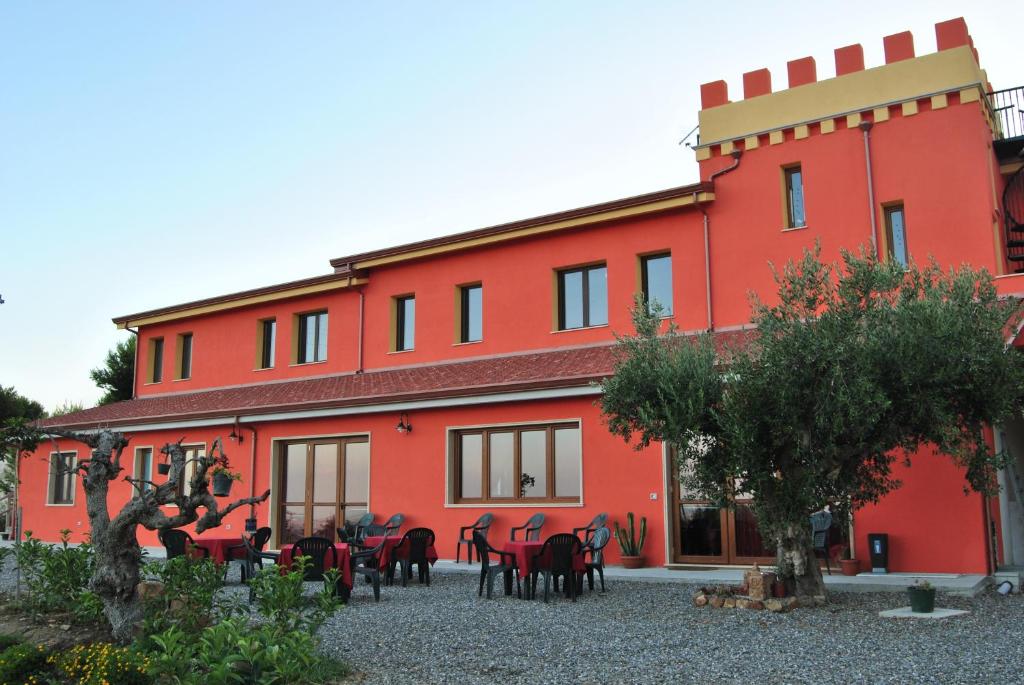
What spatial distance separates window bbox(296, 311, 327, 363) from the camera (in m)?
20.5

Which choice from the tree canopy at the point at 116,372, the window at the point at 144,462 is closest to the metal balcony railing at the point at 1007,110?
the window at the point at 144,462

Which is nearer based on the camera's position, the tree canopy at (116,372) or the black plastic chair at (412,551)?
the black plastic chair at (412,551)

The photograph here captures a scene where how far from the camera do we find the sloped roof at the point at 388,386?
47.1ft

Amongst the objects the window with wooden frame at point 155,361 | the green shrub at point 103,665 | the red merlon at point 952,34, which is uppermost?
the red merlon at point 952,34

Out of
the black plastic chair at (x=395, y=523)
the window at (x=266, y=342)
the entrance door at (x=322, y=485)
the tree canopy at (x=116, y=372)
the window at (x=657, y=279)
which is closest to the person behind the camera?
the black plastic chair at (x=395, y=523)

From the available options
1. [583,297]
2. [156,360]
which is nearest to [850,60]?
[583,297]

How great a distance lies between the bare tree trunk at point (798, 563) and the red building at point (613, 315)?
7.24ft

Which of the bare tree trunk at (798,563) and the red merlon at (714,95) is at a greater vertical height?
the red merlon at (714,95)

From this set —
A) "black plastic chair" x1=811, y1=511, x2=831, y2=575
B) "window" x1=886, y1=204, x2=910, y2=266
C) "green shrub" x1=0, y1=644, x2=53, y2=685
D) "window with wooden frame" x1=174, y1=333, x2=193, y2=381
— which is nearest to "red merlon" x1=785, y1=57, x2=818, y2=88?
"window" x1=886, y1=204, x2=910, y2=266

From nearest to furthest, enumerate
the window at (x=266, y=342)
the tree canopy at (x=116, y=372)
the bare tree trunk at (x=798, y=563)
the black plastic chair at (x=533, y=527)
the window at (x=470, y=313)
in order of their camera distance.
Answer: the bare tree trunk at (x=798, y=563), the black plastic chair at (x=533, y=527), the window at (x=470, y=313), the window at (x=266, y=342), the tree canopy at (x=116, y=372)

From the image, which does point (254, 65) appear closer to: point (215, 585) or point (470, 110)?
point (470, 110)

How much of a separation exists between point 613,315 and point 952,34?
284 inches

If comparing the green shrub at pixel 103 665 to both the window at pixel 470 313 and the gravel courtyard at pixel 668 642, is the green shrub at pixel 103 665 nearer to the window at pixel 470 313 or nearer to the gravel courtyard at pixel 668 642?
the gravel courtyard at pixel 668 642

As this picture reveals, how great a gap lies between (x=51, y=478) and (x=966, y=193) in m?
22.1
